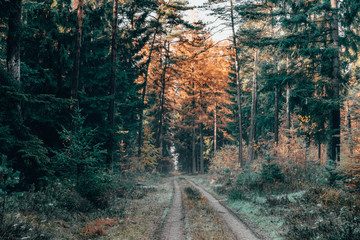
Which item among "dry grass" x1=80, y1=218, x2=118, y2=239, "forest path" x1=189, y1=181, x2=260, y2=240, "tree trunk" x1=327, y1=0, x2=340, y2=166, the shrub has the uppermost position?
"tree trunk" x1=327, y1=0, x2=340, y2=166

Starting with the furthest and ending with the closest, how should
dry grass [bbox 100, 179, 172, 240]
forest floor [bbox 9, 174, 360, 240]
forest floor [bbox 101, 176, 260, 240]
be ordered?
forest floor [bbox 101, 176, 260, 240], dry grass [bbox 100, 179, 172, 240], forest floor [bbox 9, 174, 360, 240]

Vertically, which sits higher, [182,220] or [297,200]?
[297,200]

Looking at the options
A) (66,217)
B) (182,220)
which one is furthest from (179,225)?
(66,217)

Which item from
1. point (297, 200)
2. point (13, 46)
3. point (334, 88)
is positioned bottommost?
Answer: point (297, 200)

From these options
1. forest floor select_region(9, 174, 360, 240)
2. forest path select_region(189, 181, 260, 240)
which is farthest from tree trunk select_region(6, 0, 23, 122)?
forest path select_region(189, 181, 260, 240)

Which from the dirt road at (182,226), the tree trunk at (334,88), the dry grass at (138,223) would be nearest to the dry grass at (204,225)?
the dirt road at (182,226)

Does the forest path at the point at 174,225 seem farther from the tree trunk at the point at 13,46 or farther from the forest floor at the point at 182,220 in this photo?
the tree trunk at the point at 13,46

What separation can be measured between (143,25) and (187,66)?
8712mm

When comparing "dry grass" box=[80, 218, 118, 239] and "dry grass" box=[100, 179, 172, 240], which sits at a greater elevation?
"dry grass" box=[80, 218, 118, 239]

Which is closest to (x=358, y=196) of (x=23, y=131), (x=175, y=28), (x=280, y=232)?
(x=280, y=232)

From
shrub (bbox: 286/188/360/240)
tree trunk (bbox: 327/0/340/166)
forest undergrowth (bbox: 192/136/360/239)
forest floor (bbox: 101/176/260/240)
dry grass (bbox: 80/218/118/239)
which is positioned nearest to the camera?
shrub (bbox: 286/188/360/240)

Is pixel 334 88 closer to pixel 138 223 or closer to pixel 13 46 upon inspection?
pixel 138 223

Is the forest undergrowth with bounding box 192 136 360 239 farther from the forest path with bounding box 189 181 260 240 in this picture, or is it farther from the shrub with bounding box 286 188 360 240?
the forest path with bounding box 189 181 260 240

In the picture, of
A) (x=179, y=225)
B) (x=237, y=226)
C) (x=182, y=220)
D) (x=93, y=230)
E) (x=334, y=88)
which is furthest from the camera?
(x=334, y=88)
